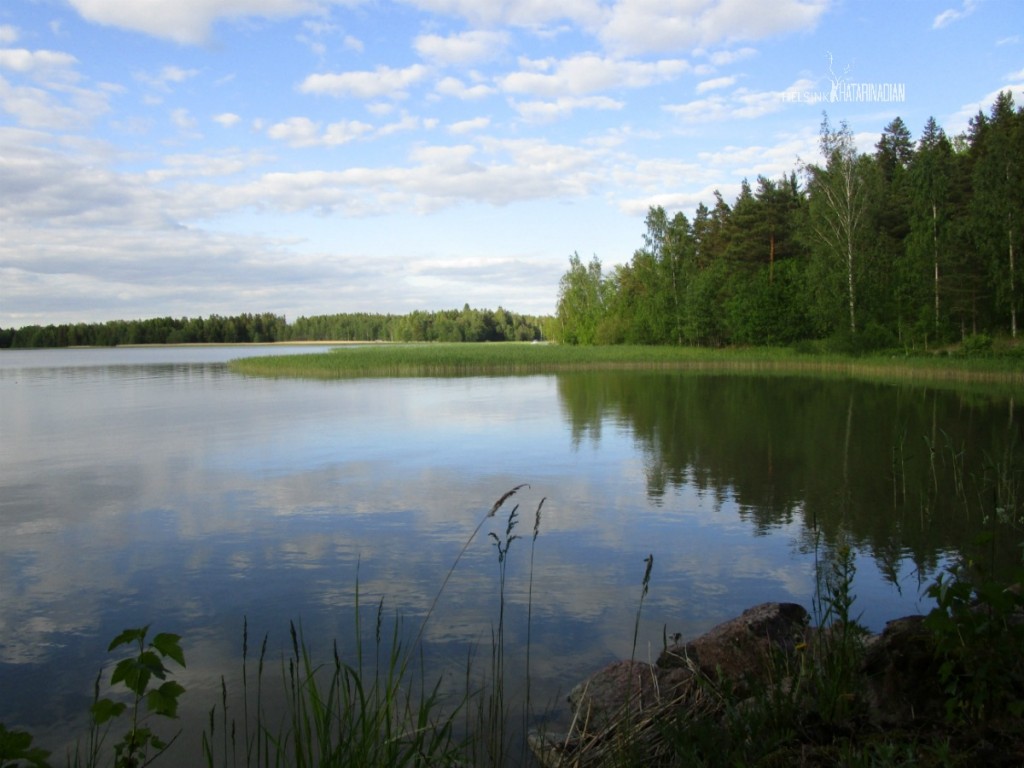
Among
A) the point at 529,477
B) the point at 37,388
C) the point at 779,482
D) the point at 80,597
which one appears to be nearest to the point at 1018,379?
the point at 779,482

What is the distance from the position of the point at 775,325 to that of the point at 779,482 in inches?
1339

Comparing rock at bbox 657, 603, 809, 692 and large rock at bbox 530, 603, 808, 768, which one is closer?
large rock at bbox 530, 603, 808, 768

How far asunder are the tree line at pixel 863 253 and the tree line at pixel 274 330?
73841 mm

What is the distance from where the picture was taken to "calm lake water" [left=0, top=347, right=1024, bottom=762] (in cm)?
542

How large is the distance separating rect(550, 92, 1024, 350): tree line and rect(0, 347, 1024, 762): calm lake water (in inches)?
532

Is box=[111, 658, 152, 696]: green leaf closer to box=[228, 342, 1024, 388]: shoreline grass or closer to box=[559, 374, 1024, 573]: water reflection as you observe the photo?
box=[559, 374, 1024, 573]: water reflection

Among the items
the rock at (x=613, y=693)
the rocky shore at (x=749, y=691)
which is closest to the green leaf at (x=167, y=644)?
the rocky shore at (x=749, y=691)

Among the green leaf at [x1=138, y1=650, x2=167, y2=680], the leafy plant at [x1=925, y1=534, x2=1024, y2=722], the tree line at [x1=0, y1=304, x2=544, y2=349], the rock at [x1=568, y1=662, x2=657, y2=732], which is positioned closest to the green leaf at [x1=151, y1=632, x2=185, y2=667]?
the green leaf at [x1=138, y1=650, x2=167, y2=680]

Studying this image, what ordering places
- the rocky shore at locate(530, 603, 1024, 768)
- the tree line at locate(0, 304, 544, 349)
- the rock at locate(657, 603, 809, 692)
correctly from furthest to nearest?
the tree line at locate(0, 304, 544, 349) → the rock at locate(657, 603, 809, 692) → the rocky shore at locate(530, 603, 1024, 768)

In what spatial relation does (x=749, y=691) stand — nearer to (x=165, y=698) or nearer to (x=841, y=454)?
(x=165, y=698)

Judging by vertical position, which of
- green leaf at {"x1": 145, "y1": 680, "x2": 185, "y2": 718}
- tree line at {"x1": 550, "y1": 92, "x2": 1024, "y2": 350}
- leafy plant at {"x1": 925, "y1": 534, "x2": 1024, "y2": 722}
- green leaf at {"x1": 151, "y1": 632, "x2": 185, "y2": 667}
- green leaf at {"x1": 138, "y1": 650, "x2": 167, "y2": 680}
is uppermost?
tree line at {"x1": 550, "y1": 92, "x2": 1024, "y2": 350}

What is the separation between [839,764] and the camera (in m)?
2.52

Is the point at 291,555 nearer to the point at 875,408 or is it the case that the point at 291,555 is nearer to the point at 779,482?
the point at 779,482

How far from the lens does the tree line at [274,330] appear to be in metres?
125
